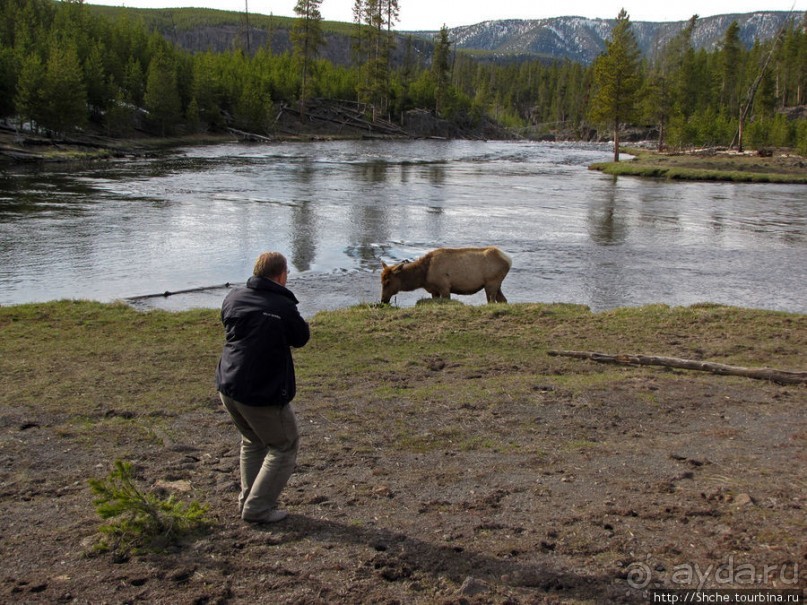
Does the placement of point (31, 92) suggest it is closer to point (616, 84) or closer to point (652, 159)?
point (616, 84)

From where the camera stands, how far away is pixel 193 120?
8194 cm

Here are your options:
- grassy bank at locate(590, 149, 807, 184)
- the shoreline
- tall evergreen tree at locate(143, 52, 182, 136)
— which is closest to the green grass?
the shoreline

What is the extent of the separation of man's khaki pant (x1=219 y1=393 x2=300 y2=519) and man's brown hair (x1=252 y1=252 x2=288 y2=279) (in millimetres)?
958

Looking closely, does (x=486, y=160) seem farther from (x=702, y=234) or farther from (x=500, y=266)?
(x=500, y=266)

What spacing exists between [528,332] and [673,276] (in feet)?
31.9

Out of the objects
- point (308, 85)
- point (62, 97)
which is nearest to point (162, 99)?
point (62, 97)

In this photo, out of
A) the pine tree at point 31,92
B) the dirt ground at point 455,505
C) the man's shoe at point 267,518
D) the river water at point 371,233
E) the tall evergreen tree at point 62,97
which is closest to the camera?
the dirt ground at point 455,505

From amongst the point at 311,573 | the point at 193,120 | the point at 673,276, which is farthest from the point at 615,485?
the point at 193,120

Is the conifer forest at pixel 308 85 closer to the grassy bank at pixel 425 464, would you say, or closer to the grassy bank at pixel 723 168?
the grassy bank at pixel 723 168

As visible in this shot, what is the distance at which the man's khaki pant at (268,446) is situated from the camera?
513 cm

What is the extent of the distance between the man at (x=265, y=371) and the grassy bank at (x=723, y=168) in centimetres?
5370

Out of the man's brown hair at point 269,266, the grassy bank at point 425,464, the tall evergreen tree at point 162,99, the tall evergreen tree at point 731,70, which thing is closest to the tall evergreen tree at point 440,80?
the tall evergreen tree at point 731,70

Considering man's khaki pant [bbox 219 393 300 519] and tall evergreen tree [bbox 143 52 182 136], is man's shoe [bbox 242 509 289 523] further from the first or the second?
tall evergreen tree [bbox 143 52 182 136]

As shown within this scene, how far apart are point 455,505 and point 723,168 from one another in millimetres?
59325
